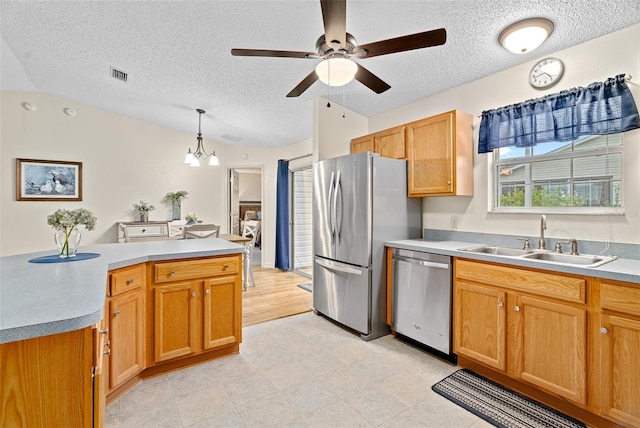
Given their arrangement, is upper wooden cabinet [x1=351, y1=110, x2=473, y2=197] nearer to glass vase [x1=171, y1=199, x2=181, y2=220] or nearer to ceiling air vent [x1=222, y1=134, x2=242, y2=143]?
ceiling air vent [x1=222, y1=134, x2=242, y2=143]

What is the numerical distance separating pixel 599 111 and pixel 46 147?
21.1 feet

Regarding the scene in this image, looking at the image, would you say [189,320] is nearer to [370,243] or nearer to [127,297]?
[127,297]

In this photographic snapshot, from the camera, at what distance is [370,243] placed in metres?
2.80

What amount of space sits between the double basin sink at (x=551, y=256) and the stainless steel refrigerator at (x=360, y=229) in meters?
0.80

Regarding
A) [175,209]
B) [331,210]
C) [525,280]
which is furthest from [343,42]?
[175,209]

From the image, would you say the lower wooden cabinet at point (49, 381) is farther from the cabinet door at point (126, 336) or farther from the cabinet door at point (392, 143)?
the cabinet door at point (392, 143)

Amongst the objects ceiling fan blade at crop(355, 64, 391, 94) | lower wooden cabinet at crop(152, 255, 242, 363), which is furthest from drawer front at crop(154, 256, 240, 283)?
ceiling fan blade at crop(355, 64, 391, 94)

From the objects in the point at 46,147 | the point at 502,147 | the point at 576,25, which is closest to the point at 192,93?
the point at 46,147

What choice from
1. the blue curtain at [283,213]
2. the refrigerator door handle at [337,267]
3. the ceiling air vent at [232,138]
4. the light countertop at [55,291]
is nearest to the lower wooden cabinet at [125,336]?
the light countertop at [55,291]

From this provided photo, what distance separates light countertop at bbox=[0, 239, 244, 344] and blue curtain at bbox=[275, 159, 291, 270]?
11.6 ft

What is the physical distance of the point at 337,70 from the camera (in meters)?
1.82

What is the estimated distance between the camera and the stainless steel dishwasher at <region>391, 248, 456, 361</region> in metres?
2.38

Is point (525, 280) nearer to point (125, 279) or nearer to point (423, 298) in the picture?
point (423, 298)

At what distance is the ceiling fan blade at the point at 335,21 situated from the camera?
1.44 meters
